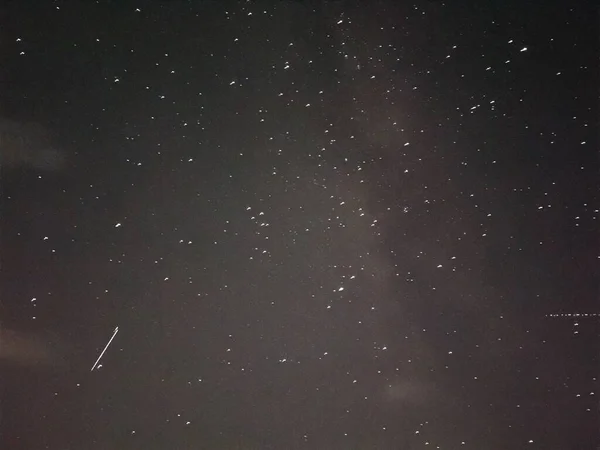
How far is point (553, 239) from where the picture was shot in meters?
0.51

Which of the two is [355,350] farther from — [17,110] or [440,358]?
[17,110]

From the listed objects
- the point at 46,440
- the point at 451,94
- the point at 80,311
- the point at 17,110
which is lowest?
the point at 46,440

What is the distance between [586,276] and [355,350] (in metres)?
0.24

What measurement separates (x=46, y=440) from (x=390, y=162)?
459 mm

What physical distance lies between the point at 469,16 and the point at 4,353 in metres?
0.58

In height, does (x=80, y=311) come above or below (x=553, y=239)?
below

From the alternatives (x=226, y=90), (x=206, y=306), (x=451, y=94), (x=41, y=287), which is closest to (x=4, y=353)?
(x=41, y=287)

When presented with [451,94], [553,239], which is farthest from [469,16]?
[553,239]

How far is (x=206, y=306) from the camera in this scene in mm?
531

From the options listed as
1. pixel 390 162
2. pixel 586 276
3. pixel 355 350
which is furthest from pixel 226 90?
pixel 586 276

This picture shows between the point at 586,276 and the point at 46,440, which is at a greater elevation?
the point at 586,276

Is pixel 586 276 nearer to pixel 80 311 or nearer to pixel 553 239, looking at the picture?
pixel 553 239

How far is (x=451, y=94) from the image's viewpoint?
512mm

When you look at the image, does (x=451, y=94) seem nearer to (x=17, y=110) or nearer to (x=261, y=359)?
(x=261, y=359)
